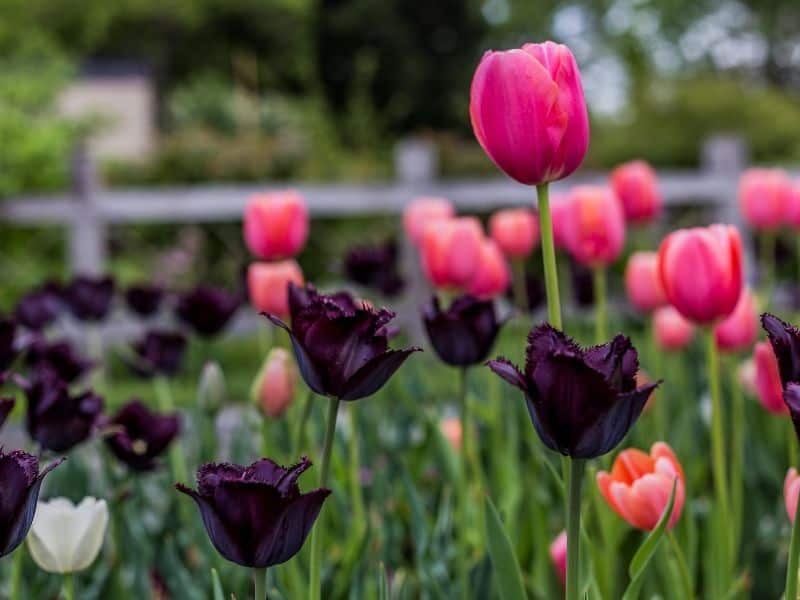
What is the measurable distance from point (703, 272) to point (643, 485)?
0.97ft

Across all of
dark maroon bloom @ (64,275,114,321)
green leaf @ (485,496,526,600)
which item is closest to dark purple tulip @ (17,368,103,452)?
green leaf @ (485,496,526,600)

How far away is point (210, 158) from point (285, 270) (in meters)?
7.18

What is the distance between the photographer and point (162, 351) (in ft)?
6.15

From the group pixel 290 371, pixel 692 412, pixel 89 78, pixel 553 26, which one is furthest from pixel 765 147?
pixel 89 78

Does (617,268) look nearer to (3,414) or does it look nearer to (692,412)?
(692,412)

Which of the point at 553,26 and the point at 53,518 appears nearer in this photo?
the point at 53,518

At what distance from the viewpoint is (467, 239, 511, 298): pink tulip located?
1.83m

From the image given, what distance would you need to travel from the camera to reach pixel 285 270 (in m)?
1.86

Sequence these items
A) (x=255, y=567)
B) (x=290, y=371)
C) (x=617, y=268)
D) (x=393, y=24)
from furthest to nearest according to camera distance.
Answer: (x=393, y=24), (x=617, y=268), (x=290, y=371), (x=255, y=567)

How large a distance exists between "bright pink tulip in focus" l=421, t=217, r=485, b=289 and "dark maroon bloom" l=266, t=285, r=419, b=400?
0.92 m

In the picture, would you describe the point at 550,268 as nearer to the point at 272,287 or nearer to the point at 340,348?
the point at 340,348

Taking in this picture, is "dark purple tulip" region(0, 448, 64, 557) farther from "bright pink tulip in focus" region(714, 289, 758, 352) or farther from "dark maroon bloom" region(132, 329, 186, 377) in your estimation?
"bright pink tulip in focus" region(714, 289, 758, 352)

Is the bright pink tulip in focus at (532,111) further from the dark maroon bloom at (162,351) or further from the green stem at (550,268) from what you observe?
the dark maroon bloom at (162,351)

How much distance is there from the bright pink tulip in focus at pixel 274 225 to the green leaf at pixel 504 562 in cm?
113
